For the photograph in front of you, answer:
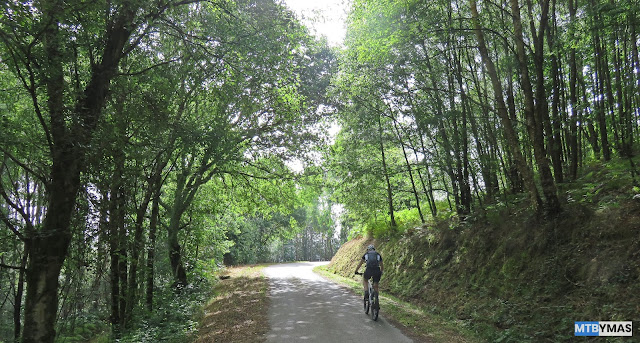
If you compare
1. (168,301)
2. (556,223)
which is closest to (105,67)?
(168,301)

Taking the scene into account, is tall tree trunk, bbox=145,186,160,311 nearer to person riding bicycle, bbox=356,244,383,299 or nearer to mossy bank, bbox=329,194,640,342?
person riding bicycle, bbox=356,244,383,299

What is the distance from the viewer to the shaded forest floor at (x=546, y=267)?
19.6ft

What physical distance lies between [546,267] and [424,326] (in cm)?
286

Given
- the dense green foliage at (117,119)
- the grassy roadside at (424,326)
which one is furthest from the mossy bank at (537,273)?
the dense green foliage at (117,119)

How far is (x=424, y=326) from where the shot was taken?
776cm

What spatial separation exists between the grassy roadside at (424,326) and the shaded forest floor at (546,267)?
1.00ft

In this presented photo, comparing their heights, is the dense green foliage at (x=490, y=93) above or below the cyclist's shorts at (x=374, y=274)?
above

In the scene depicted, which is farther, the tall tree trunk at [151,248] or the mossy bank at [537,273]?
the tall tree trunk at [151,248]

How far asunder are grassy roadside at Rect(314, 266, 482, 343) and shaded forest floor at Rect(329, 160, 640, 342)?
304 millimetres

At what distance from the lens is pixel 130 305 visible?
10883 mm

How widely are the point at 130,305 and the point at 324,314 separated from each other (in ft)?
20.6

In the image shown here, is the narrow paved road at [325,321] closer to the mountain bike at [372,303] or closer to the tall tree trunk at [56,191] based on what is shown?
the mountain bike at [372,303]

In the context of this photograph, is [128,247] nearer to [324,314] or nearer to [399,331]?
[324,314]

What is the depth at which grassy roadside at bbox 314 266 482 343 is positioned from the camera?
22.4ft
